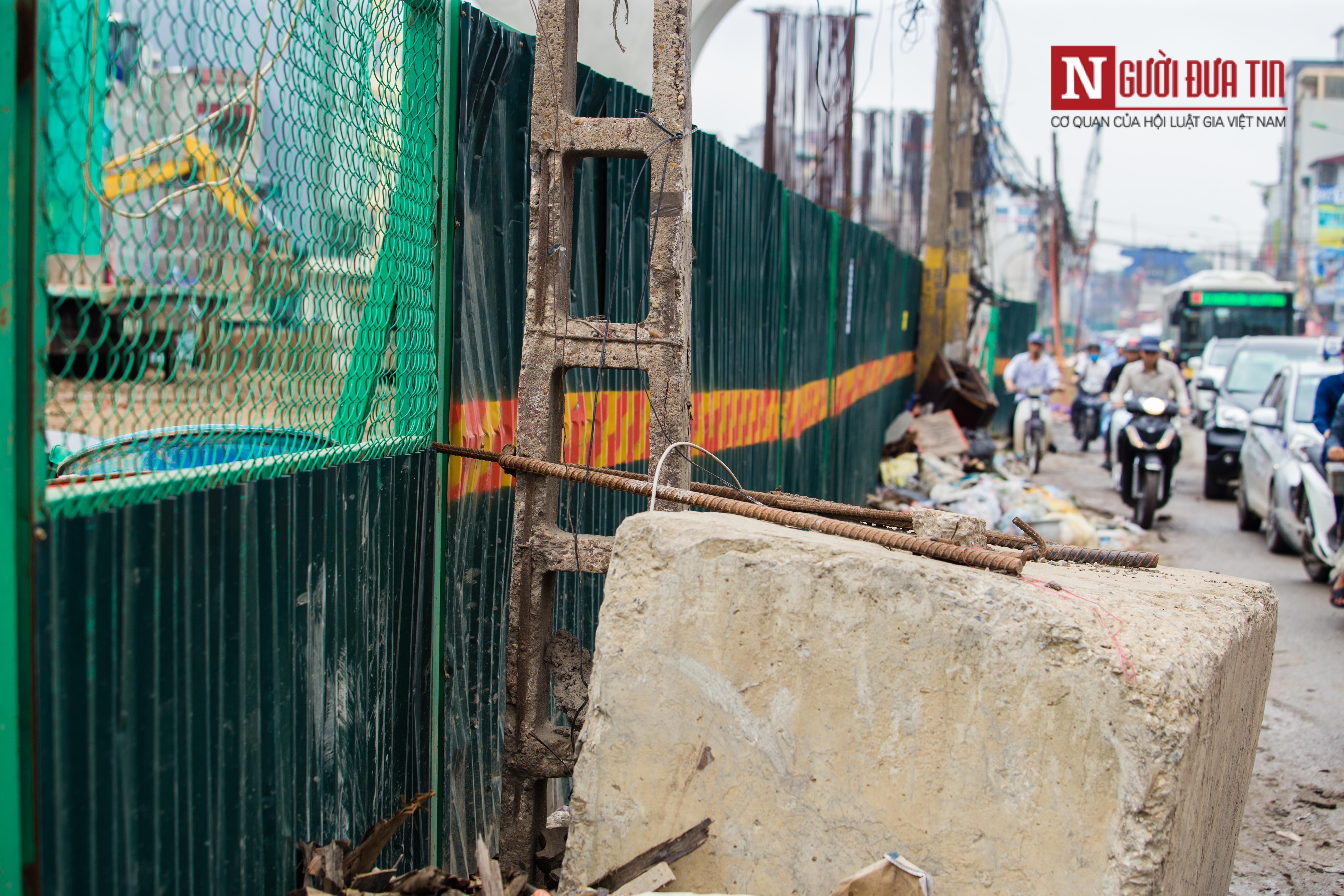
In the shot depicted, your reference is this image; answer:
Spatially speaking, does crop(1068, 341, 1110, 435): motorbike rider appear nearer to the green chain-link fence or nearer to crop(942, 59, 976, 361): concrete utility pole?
crop(942, 59, 976, 361): concrete utility pole

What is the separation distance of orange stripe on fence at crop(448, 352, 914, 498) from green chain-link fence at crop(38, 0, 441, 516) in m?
0.18

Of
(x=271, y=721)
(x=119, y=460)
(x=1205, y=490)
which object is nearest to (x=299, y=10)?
(x=119, y=460)

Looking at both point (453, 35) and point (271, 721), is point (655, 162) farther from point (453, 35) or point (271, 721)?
point (271, 721)

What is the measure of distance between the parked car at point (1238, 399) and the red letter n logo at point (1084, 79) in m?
4.56

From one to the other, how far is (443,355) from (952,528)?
4.72 feet

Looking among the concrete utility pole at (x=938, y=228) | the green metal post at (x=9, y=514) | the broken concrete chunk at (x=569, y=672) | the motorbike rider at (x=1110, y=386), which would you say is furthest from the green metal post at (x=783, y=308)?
the concrete utility pole at (x=938, y=228)

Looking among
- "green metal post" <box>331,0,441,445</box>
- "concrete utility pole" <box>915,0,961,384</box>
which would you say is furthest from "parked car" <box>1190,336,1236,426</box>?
"green metal post" <box>331,0,441,445</box>

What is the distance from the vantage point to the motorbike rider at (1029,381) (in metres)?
14.2

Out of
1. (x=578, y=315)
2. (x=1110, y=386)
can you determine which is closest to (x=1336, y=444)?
(x=578, y=315)

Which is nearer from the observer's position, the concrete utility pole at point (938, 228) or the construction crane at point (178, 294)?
the construction crane at point (178, 294)

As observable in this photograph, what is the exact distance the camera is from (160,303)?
2260 millimetres

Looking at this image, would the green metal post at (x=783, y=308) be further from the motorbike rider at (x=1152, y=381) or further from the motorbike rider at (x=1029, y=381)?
the motorbike rider at (x=1029, y=381)

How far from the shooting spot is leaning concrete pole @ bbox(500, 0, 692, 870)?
2.85 meters

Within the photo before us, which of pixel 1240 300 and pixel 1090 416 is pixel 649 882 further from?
pixel 1240 300
